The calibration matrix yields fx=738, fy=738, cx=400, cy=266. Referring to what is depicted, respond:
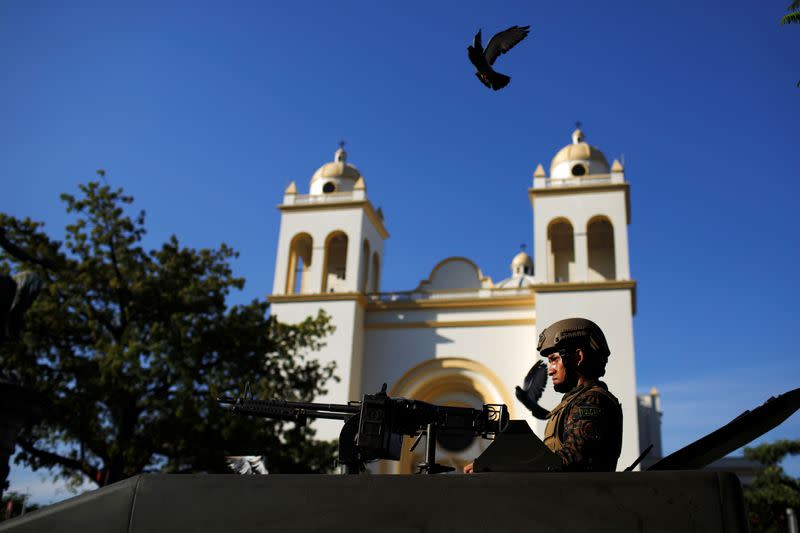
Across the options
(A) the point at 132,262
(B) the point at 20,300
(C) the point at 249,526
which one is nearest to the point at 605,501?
(C) the point at 249,526

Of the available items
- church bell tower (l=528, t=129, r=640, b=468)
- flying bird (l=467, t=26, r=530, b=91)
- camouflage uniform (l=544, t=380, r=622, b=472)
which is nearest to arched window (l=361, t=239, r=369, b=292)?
church bell tower (l=528, t=129, r=640, b=468)

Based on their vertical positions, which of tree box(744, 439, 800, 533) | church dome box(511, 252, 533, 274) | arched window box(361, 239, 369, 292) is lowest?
tree box(744, 439, 800, 533)

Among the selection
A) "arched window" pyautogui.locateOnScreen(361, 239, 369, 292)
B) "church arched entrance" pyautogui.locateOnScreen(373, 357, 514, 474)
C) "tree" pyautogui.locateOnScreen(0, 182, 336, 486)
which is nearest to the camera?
"tree" pyautogui.locateOnScreen(0, 182, 336, 486)

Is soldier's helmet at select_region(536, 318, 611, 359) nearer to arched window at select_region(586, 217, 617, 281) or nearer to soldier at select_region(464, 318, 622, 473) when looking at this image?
soldier at select_region(464, 318, 622, 473)

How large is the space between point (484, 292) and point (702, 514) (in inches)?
840

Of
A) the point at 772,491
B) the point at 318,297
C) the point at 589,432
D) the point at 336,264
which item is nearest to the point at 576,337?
the point at 589,432

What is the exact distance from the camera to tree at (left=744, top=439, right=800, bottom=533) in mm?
19578

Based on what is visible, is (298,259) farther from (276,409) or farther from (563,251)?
(276,409)

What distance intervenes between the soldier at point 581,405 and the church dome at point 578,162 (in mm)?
21445

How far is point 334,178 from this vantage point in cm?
2534

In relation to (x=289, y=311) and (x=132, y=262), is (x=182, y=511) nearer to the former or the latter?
(x=132, y=262)

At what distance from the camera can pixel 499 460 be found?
1.75 metres

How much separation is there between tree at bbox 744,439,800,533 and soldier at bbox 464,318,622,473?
765 inches

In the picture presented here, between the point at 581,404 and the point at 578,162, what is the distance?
872 inches
